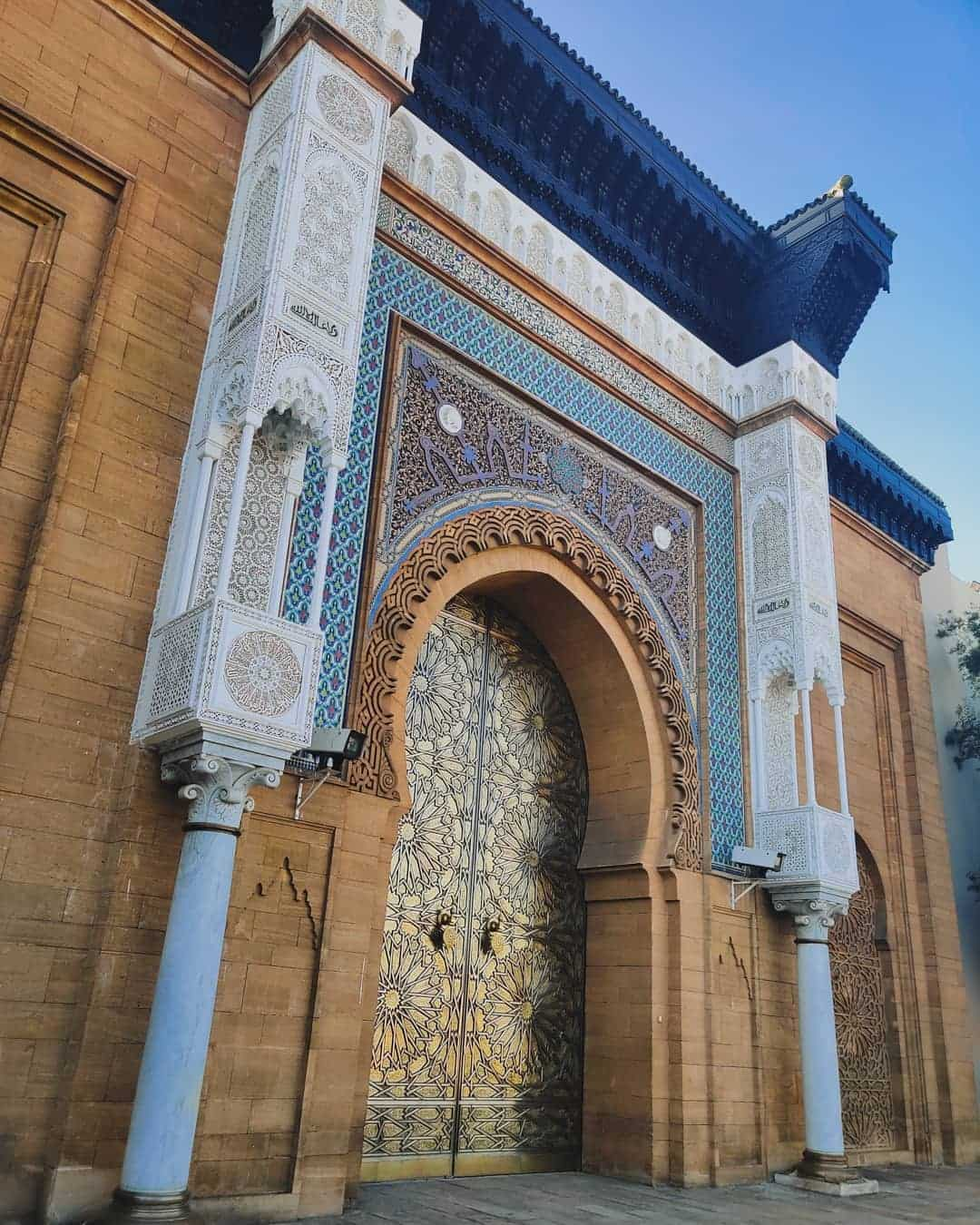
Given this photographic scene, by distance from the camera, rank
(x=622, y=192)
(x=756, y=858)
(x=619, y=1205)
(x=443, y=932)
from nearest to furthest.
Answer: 1. (x=619, y=1205)
2. (x=443, y=932)
3. (x=756, y=858)
4. (x=622, y=192)

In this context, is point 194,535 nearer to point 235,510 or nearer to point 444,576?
point 235,510

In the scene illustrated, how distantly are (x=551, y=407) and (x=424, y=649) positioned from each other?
160 centimetres

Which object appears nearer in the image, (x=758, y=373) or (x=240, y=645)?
(x=240, y=645)

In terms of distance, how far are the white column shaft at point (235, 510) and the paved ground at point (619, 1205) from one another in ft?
7.97

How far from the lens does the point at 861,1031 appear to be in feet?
23.2

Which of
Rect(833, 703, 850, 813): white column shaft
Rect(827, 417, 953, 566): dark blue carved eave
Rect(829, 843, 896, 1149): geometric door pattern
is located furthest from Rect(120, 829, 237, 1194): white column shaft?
Rect(827, 417, 953, 566): dark blue carved eave

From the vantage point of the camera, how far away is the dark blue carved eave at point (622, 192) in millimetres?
5977

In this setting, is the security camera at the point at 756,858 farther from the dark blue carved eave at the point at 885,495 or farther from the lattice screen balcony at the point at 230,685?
the dark blue carved eave at the point at 885,495

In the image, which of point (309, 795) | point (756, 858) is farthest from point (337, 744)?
point (756, 858)

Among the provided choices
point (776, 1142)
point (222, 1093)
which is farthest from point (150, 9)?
point (776, 1142)

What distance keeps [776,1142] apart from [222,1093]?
3602 mm

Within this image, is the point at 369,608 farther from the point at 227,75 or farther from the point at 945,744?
the point at 945,744

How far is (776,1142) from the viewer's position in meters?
5.93

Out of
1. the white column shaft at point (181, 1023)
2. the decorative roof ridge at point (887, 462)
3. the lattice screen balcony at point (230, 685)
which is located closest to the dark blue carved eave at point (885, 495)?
the decorative roof ridge at point (887, 462)
